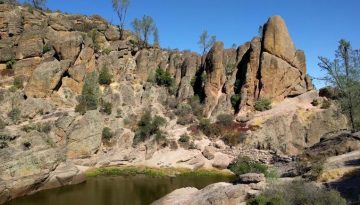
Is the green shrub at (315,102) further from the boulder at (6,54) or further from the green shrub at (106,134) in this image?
the boulder at (6,54)

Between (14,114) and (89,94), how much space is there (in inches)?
485

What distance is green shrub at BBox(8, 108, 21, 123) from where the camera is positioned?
54625 mm

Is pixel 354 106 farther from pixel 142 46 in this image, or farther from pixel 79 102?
pixel 142 46

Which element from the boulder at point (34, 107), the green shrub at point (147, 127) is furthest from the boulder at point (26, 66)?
the green shrub at point (147, 127)

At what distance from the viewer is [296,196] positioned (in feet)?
75.4

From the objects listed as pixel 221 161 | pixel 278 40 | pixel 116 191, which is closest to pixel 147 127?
pixel 221 161

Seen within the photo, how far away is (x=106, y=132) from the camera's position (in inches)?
2286

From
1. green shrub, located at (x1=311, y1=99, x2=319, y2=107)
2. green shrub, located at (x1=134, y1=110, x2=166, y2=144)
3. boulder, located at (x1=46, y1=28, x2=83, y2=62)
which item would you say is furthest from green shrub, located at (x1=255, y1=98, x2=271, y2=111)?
boulder, located at (x1=46, y1=28, x2=83, y2=62)

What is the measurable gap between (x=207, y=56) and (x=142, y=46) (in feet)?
47.0

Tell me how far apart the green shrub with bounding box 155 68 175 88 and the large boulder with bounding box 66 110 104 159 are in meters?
19.0

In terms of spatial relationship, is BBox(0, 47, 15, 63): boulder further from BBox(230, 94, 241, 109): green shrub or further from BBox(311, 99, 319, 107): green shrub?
BBox(311, 99, 319, 107): green shrub

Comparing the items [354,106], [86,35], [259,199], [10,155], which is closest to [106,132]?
[10,155]

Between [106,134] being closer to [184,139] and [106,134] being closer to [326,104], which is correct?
[184,139]

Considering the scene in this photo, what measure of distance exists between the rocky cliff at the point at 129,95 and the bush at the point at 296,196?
27578 millimetres
